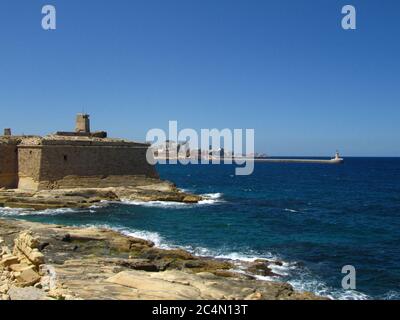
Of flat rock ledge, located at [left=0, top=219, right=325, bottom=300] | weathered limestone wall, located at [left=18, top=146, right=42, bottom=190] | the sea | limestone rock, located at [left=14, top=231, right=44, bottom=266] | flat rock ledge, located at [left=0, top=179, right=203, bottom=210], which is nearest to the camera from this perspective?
flat rock ledge, located at [left=0, top=219, right=325, bottom=300]

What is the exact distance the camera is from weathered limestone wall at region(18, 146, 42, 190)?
33094 mm

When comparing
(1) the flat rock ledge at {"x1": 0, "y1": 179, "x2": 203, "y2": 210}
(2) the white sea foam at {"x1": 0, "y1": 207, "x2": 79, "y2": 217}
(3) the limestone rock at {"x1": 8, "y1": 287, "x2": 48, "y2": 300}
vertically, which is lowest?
(2) the white sea foam at {"x1": 0, "y1": 207, "x2": 79, "y2": 217}

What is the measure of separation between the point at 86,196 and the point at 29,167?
16.9 feet

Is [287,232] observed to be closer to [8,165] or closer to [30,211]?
[30,211]

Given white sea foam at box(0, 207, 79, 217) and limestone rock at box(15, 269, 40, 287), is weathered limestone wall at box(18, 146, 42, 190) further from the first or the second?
limestone rock at box(15, 269, 40, 287)

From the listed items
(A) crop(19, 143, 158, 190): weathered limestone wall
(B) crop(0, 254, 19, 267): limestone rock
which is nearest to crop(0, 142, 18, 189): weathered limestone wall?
(A) crop(19, 143, 158, 190): weathered limestone wall

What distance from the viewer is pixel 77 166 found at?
34.6 metres

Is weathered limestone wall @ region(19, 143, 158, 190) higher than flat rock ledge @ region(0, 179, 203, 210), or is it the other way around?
weathered limestone wall @ region(19, 143, 158, 190)

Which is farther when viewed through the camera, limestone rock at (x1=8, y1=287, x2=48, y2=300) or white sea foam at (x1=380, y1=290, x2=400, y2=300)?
white sea foam at (x1=380, y1=290, x2=400, y2=300)

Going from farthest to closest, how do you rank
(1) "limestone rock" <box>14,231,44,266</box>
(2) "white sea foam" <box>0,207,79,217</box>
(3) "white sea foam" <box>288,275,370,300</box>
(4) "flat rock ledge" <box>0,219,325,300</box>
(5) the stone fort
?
(5) the stone fort
(2) "white sea foam" <box>0,207,79,217</box>
(3) "white sea foam" <box>288,275,370,300</box>
(1) "limestone rock" <box>14,231,44,266</box>
(4) "flat rock ledge" <box>0,219,325,300</box>

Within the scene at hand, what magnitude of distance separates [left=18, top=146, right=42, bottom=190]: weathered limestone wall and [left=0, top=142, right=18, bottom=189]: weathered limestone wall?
41cm

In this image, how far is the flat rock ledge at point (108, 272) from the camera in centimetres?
952
